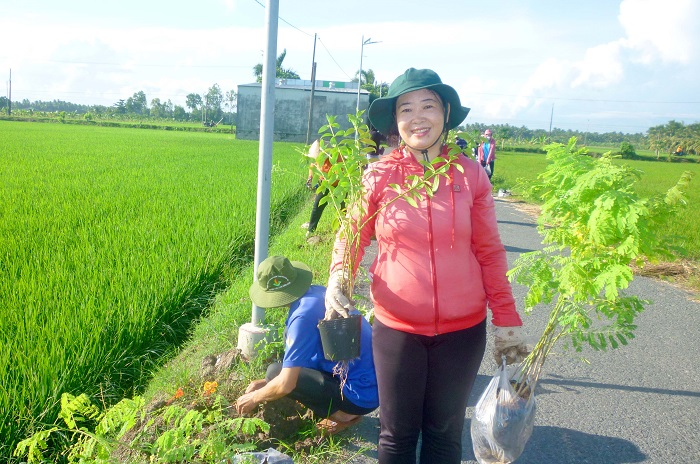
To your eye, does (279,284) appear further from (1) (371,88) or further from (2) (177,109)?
(2) (177,109)

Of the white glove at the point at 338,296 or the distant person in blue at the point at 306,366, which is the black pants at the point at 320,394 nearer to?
the distant person in blue at the point at 306,366

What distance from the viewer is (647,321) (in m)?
5.24

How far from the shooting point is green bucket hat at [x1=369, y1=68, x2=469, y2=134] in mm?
2117

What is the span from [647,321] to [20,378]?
16.0 ft

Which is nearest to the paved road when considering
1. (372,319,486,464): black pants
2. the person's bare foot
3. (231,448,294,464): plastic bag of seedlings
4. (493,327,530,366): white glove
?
the person's bare foot

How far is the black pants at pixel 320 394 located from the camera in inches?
113

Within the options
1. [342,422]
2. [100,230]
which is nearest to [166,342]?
[342,422]

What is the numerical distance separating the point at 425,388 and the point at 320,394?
2.92ft

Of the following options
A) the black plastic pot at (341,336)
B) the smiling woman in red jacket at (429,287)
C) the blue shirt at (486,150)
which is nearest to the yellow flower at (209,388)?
the black plastic pot at (341,336)

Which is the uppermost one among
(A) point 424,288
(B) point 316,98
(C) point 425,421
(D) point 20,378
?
(B) point 316,98

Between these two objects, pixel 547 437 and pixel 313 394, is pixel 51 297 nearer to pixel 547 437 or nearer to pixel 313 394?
pixel 313 394

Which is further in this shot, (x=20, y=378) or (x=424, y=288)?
(x=20, y=378)

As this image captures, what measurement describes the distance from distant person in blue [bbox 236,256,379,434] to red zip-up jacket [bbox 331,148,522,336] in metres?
0.67

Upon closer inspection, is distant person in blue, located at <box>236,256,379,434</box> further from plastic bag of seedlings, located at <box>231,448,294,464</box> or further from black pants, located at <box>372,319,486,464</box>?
black pants, located at <box>372,319,486,464</box>
